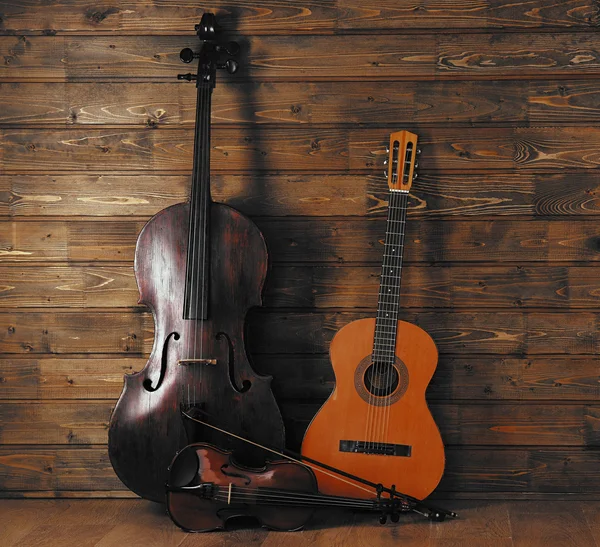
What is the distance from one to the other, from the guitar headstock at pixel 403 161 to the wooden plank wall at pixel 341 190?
10cm

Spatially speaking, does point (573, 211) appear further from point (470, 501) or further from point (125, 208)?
point (125, 208)

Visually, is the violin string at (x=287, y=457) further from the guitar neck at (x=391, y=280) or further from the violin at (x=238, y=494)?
the guitar neck at (x=391, y=280)

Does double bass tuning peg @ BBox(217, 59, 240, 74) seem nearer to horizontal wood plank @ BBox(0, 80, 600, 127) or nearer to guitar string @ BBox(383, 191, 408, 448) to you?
horizontal wood plank @ BBox(0, 80, 600, 127)

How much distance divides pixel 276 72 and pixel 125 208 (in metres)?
0.67

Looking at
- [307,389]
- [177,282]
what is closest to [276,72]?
[177,282]

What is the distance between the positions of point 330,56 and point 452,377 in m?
1.12

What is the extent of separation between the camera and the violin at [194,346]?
209 cm

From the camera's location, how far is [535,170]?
2348mm

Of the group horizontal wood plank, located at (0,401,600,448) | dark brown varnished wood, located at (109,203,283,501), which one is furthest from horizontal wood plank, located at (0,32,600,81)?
horizontal wood plank, located at (0,401,600,448)

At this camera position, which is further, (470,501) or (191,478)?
(470,501)

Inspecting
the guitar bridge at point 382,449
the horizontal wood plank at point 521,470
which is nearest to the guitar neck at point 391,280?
the guitar bridge at point 382,449

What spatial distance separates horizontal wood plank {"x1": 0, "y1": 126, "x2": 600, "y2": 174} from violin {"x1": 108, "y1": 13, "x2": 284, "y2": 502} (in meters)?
0.25

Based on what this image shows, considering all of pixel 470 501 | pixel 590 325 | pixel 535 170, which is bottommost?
pixel 470 501

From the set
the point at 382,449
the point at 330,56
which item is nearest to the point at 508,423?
the point at 382,449
